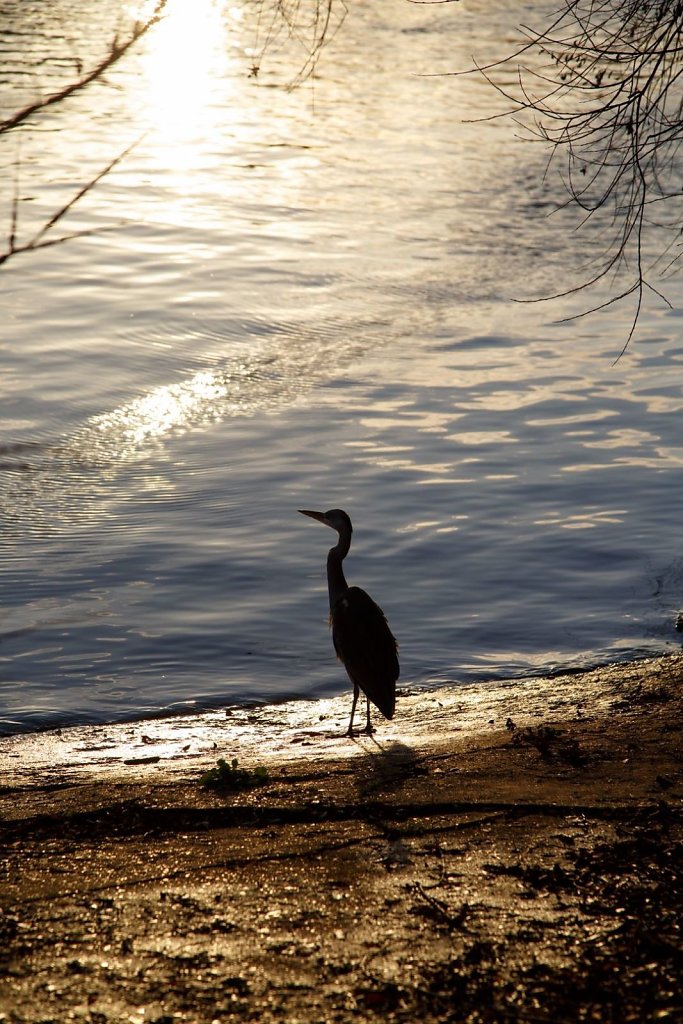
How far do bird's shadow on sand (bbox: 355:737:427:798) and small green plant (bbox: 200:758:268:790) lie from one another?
1.83 feet

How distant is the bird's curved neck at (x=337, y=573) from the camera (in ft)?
31.6

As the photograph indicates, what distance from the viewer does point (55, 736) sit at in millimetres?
8469

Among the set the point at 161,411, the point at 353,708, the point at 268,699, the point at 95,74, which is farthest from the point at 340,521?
the point at 95,74

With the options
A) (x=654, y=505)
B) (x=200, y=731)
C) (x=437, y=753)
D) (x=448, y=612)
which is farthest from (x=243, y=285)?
(x=437, y=753)

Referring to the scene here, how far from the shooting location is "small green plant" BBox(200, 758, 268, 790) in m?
6.70

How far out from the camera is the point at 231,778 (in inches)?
265

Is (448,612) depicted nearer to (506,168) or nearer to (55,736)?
(55,736)

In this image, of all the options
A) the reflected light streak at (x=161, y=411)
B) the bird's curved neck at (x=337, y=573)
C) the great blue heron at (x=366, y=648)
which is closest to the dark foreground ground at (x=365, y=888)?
the great blue heron at (x=366, y=648)

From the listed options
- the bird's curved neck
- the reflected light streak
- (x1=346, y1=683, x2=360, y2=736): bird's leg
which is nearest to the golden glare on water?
the reflected light streak

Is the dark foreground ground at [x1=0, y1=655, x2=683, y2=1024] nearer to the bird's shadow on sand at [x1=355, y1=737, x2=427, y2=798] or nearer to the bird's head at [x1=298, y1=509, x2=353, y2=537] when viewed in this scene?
the bird's shadow on sand at [x1=355, y1=737, x2=427, y2=798]

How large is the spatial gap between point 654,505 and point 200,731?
664 cm

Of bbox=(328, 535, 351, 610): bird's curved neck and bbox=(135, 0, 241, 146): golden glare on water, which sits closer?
bbox=(328, 535, 351, 610): bird's curved neck

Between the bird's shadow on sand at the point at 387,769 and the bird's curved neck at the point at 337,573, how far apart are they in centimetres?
204

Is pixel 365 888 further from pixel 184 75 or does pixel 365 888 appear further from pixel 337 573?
pixel 184 75
